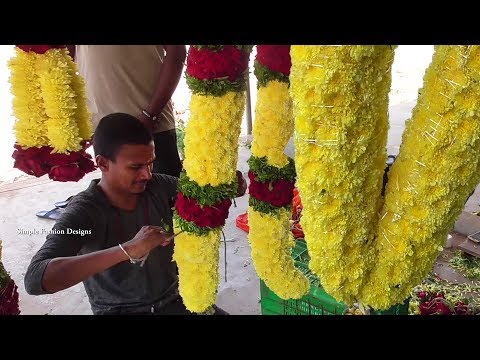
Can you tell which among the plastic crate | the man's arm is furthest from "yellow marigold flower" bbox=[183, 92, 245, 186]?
the plastic crate

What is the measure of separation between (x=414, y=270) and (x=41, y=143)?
3.17ft

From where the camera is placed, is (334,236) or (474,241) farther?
(474,241)

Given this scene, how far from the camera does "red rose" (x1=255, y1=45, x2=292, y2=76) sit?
1.35 m

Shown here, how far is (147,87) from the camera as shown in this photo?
1.68 meters

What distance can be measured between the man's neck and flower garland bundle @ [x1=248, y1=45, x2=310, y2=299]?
394mm

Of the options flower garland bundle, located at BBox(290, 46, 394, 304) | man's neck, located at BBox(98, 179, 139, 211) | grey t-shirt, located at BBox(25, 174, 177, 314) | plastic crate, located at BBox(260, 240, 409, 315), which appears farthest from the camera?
plastic crate, located at BBox(260, 240, 409, 315)

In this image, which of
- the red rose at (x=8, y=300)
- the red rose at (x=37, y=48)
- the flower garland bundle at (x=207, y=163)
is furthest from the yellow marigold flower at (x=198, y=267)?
the red rose at (x=37, y=48)

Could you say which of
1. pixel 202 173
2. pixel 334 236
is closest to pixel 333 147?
pixel 334 236

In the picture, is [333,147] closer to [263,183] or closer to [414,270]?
[414,270]

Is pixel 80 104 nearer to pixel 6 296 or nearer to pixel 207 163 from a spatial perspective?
pixel 207 163

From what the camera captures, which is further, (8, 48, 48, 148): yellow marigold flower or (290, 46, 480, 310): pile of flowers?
(8, 48, 48, 148): yellow marigold flower

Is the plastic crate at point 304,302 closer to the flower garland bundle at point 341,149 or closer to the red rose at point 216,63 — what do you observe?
the flower garland bundle at point 341,149

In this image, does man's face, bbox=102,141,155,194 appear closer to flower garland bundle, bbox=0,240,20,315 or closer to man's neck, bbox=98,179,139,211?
man's neck, bbox=98,179,139,211
